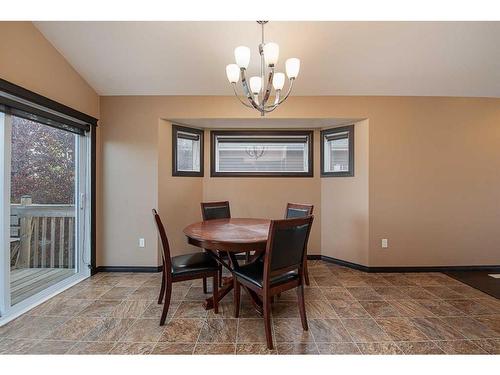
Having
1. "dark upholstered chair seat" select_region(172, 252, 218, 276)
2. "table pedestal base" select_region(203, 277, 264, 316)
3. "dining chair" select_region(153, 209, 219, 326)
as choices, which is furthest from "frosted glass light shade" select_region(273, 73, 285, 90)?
"table pedestal base" select_region(203, 277, 264, 316)

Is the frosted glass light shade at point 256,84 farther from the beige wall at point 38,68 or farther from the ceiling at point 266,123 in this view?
the beige wall at point 38,68

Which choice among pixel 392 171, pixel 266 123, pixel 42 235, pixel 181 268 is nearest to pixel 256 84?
pixel 266 123

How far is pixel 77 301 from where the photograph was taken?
2.52 m

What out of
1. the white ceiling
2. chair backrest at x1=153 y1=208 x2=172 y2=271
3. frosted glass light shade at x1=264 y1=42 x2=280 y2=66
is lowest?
chair backrest at x1=153 y1=208 x2=172 y2=271

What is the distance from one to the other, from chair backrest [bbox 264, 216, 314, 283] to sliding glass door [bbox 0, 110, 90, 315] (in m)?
2.38

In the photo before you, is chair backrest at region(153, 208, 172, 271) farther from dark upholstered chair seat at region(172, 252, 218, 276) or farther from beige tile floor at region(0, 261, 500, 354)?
beige tile floor at region(0, 261, 500, 354)

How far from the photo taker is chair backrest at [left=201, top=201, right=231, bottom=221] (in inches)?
125

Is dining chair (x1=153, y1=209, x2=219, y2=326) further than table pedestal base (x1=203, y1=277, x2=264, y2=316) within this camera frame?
No

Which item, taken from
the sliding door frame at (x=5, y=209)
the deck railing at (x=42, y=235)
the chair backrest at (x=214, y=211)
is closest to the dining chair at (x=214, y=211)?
the chair backrest at (x=214, y=211)

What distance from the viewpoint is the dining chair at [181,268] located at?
209 cm

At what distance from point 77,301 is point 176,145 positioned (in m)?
2.20

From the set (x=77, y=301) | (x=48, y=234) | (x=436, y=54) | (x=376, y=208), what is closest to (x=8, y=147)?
(x=48, y=234)
